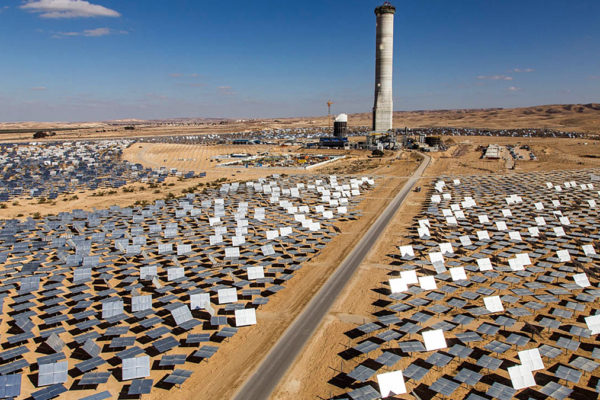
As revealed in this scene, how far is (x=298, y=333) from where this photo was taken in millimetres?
27875

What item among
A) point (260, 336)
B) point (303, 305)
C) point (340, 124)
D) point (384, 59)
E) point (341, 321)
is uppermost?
point (384, 59)

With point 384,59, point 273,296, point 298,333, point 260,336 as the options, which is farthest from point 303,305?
point 384,59

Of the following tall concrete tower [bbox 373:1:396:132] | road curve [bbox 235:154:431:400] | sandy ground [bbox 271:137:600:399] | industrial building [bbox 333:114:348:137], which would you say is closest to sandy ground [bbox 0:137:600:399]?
sandy ground [bbox 271:137:600:399]

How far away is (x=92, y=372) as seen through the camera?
2355 cm

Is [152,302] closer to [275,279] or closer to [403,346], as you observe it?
[275,279]

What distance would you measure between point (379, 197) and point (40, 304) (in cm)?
5671

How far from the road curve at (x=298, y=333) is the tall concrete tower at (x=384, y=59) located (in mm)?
106474

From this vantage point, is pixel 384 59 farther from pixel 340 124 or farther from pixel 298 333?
pixel 298 333

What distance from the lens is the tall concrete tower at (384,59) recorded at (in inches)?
5231

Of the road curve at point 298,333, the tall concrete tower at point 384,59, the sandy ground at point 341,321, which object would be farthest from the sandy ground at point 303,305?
the tall concrete tower at point 384,59

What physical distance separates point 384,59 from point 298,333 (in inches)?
5035

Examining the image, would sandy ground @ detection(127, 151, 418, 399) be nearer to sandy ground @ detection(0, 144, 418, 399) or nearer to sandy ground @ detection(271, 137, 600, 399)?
→ sandy ground @ detection(0, 144, 418, 399)

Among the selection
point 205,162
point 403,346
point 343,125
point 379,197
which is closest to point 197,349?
point 403,346

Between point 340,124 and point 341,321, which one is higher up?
point 340,124
